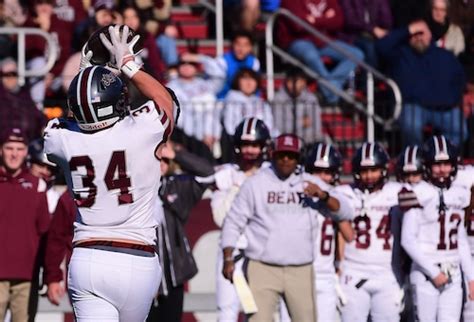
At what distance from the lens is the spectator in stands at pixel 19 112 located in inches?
527

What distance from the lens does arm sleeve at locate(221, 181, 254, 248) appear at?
1122 centimetres

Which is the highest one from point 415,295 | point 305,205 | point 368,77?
point 368,77

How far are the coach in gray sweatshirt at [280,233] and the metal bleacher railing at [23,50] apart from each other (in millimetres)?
3469

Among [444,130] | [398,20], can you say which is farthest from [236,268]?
[398,20]

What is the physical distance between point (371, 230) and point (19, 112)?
388cm

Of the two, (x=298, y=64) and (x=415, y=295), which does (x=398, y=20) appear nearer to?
(x=298, y=64)

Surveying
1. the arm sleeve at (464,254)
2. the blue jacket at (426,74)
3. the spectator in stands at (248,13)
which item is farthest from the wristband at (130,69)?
the spectator in stands at (248,13)

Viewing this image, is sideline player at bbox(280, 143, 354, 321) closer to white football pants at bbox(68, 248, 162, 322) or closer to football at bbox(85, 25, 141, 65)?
football at bbox(85, 25, 141, 65)

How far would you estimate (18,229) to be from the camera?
1134 centimetres

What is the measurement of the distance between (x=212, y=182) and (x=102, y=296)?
14.4 ft

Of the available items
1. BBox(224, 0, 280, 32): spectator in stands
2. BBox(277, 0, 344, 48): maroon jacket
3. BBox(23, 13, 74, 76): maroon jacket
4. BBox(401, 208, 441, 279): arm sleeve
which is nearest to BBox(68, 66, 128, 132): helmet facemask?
BBox(401, 208, 441, 279): arm sleeve

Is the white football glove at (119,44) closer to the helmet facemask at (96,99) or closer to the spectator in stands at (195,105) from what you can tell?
the helmet facemask at (96,99)

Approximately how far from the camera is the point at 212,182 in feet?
39.6

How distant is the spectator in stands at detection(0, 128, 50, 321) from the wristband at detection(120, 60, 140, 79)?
12.3 ft
